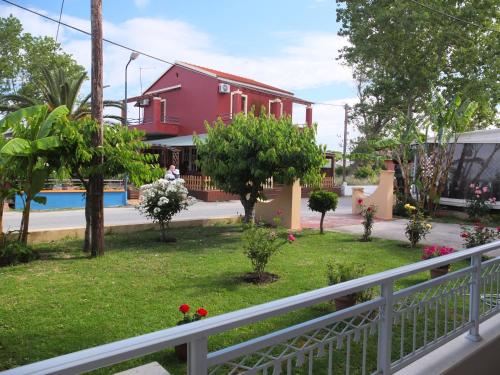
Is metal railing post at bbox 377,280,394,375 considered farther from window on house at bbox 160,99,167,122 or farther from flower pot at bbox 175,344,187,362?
window on house at bbox 160,99,167,122

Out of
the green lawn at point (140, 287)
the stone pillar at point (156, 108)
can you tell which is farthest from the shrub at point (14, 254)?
the stone pillar at point (156, 108)

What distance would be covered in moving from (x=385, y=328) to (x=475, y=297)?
151 centimetres

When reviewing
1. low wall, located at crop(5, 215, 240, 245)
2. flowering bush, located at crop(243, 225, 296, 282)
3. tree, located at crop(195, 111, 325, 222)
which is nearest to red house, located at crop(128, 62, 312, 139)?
low wall, located at crop(5, 215, 240, 245)

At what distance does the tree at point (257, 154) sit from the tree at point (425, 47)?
12977 millimetres

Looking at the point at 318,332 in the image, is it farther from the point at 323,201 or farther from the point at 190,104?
the point at 190,104

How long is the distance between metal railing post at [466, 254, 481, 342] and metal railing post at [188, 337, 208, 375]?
2.96m

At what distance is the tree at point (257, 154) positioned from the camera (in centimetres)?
1161

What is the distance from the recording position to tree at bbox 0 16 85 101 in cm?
3075

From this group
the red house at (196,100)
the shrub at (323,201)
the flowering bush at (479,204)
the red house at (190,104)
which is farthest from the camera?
the red house at (196,100)

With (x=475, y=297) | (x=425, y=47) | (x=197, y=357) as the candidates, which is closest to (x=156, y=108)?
(x=425, y=47)

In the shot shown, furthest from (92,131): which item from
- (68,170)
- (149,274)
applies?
(149,274)

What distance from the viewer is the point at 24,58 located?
31516mm

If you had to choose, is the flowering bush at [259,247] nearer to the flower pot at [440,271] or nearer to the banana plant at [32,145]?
the flower pot at [440,271]

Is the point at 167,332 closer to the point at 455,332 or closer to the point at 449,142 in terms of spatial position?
the point at 455,332
